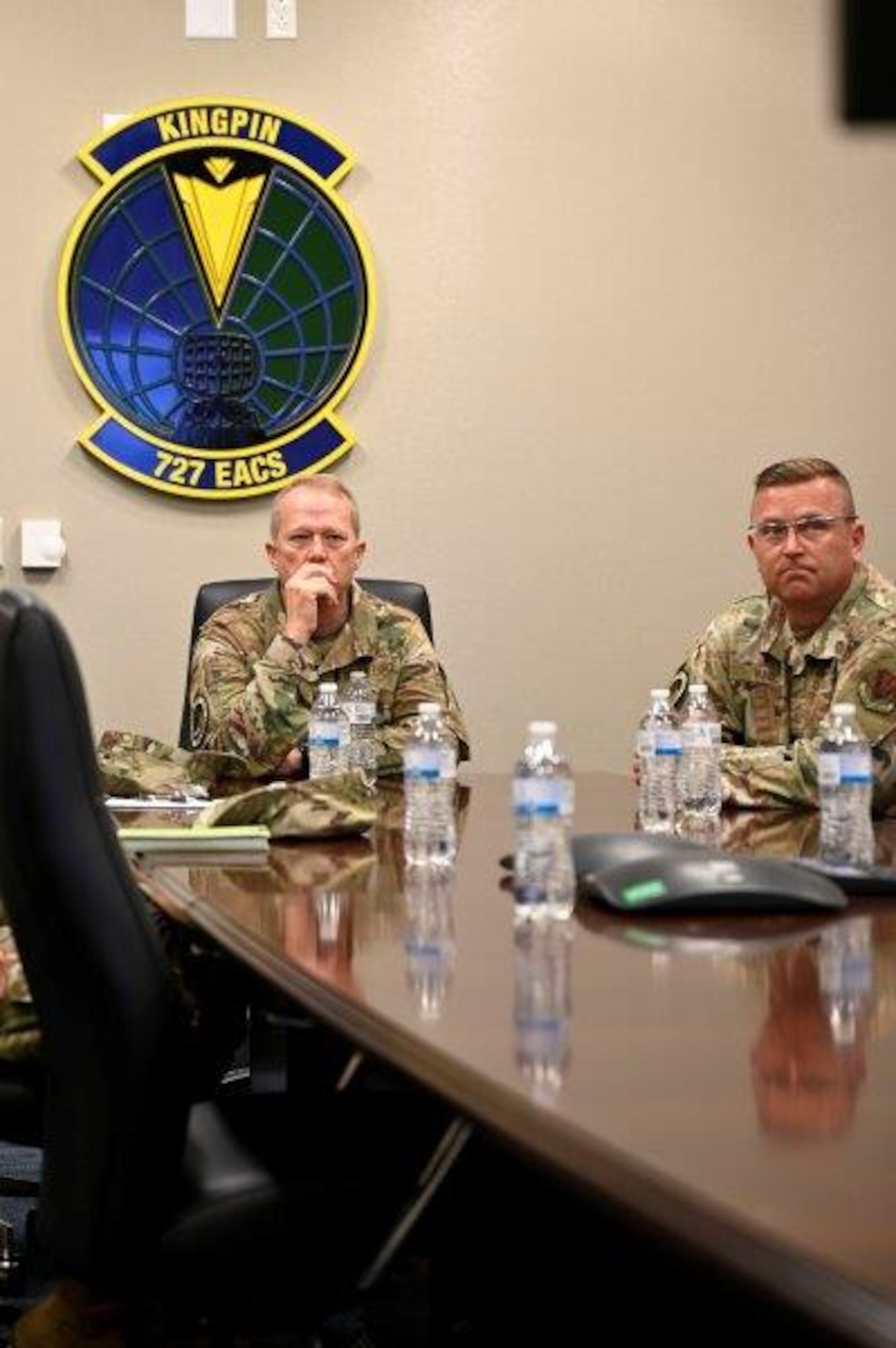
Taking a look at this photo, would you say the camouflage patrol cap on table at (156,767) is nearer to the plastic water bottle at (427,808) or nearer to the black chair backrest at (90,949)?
the plastic water bottle at (427,808)

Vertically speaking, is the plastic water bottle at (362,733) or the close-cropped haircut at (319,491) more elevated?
the close-cropped haircut at (319,491)

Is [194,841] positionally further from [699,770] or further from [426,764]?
[699,770]

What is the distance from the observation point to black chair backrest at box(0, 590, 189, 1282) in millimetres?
1809

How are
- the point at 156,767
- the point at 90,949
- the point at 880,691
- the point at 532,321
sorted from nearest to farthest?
the point at 90,949 < the point at 156,767 < the point at 880,691 < the point at 532,321

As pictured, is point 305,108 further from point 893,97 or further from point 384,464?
point 893,97

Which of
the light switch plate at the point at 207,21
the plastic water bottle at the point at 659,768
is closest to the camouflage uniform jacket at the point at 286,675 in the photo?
the plastic water bottle at the point at 659,768

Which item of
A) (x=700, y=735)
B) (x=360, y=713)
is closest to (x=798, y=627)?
(x=360, y=713)

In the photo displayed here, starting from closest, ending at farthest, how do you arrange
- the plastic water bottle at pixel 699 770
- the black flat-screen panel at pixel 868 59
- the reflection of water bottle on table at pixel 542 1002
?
the black flat-screen panel at pixel 868 59, the reflection of water bottle on table at pixel 542 1002, the plastic water bottle at pixel 699 770

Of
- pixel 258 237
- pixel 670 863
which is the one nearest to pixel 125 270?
pixel 258 237

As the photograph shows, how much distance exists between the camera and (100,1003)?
6.03ft

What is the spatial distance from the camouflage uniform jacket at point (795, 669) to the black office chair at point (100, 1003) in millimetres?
1928

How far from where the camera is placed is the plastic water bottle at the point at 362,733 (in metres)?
3.91

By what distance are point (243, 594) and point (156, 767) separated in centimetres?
97

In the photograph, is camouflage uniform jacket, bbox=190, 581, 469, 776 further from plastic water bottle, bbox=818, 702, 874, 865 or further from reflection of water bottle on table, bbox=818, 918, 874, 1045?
reflection of water bottle on table, bbox=818, 918, 874, 1045
